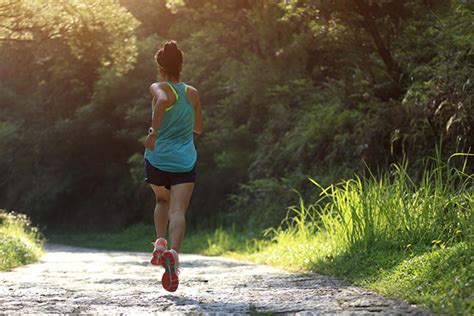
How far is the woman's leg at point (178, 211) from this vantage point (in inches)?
252

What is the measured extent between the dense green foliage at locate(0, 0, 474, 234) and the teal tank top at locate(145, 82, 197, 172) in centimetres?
352

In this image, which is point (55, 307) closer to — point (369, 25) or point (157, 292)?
point (157, 292)

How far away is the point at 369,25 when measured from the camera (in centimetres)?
1298

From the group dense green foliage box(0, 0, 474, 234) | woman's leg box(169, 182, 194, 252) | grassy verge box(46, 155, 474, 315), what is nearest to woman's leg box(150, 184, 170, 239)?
woman's leg box(169, 182, 194, 252)

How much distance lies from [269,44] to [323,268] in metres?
11.8

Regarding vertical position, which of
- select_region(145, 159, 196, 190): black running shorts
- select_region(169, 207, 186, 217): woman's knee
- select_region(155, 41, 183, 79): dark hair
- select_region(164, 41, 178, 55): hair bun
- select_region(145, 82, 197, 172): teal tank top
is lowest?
select_region(169, 207, 186, 217): woman's knee

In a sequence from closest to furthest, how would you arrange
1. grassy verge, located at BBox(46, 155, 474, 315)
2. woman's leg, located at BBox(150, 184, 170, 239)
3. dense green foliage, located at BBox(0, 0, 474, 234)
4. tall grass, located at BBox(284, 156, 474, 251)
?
1. grassy verge, located at BBox(46, 155, 474, 315)
2. woman's leg, located at BBox(150, 184, 170, 239)
3. tall grass, located at BBox(284, 156, 474, 251)
4. dense green foliage, located at BBox(0, 0, 474, 234)

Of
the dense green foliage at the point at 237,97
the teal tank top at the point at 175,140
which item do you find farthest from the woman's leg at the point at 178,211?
the dense green foliage at the point at 237,97

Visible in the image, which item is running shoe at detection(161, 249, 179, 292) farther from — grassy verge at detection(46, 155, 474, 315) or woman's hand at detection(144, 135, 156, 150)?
grassy verge at detection(46, 155, 474, 315)

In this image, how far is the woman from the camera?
6.51 metres

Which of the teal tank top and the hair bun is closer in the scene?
the teal tank top

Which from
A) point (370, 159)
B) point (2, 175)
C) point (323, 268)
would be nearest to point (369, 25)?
point (370, 159)

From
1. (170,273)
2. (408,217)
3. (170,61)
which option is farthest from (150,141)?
(408,217)

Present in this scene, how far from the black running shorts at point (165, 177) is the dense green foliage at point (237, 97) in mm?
3566
